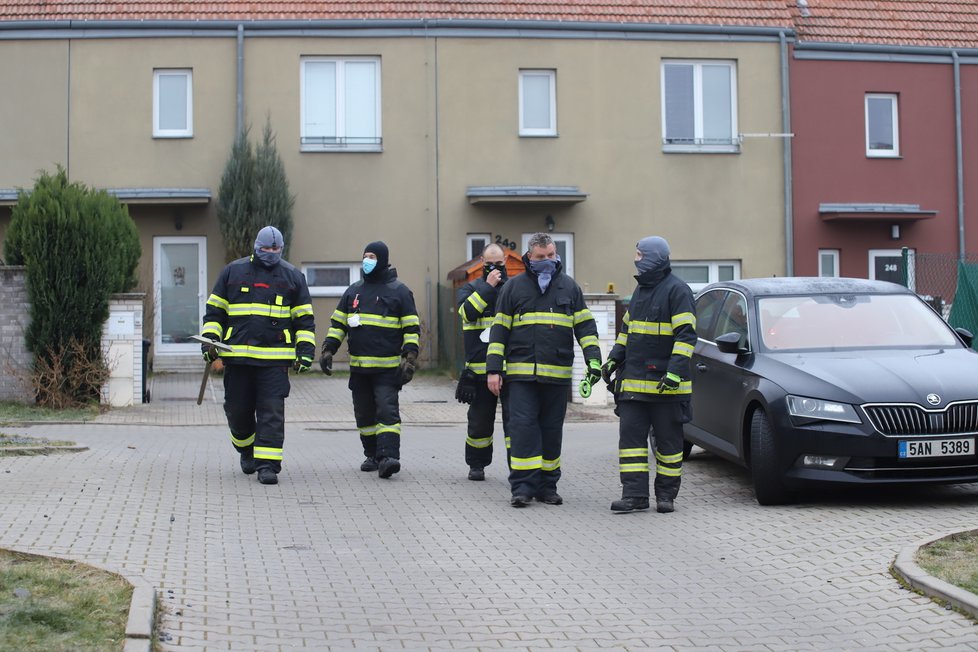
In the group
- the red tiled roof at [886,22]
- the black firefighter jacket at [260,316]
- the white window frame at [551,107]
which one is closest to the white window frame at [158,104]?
the white window frame at [551,107]

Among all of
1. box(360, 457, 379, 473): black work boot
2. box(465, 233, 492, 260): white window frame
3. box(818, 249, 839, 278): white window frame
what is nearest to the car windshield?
box(360, 457, 379, 473): black work boot

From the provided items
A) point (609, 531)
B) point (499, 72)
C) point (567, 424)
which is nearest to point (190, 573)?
point (609, 531)

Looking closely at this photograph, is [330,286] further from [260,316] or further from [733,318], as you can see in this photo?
[733,318]

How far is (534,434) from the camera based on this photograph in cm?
914

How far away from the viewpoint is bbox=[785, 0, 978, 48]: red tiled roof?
23734 millimetres

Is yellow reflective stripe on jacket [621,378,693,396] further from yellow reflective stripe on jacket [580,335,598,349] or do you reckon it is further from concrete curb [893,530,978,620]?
concrete curb [893,530,978,620]

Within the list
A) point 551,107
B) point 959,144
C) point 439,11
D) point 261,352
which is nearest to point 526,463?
point 261,352

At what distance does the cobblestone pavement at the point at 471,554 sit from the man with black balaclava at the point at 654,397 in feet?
0.92

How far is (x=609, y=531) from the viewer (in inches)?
323

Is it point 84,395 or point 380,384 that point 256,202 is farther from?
point 380,384

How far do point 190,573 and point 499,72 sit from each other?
1665 centimetres

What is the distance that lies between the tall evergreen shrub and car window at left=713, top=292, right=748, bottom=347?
26.8 feet

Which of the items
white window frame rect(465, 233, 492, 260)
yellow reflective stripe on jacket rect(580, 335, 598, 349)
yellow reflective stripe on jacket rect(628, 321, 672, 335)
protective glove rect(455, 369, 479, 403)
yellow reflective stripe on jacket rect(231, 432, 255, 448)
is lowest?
yellow reflective stripe on jacket rect(231, 432, 255, 448)

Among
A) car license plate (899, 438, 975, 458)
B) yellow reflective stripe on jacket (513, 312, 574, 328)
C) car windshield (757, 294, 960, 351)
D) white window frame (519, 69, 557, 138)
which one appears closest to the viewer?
car license plate (899, 438, 975, 458)
